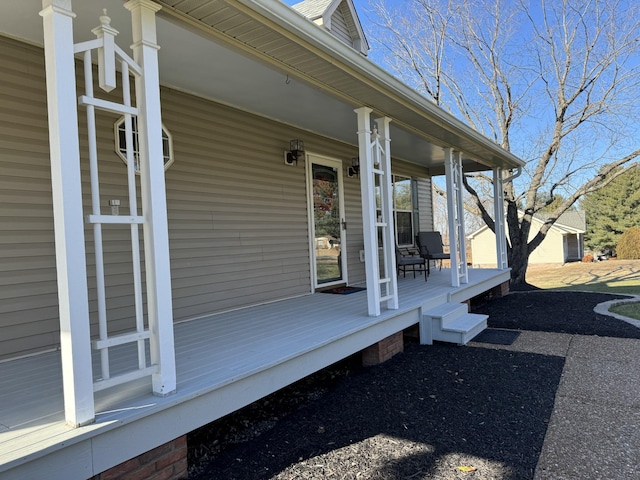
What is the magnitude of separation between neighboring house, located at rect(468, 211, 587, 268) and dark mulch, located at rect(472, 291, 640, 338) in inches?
884

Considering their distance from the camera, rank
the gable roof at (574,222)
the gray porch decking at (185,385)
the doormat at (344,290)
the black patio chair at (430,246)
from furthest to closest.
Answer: the gable roof at (574,222) < the black patio chair at (430,246) < the doormat at (344,290) < the gray porch decking at (185,385)

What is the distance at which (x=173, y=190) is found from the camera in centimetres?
392

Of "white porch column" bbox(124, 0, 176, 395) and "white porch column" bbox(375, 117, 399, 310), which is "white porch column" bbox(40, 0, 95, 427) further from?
"white porch column" bbox(375, 117, 399, 310)

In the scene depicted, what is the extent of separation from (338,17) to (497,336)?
606 centimetres

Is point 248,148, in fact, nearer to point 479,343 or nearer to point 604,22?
point 479,343

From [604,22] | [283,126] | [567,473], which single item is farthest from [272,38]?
[604,22]

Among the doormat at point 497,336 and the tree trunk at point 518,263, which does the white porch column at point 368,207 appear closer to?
the doormat at point 497,336

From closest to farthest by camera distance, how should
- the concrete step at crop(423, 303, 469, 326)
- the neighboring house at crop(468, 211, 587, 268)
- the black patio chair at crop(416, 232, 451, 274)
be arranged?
the concrete step at crop(423, 303, 469, 326) → the black patio chair at crop(416, 232, 451, 274) → the neighboring house at crop(468, 211, 587, 268)

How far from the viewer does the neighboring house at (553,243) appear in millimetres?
29500

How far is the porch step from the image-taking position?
4.52 m

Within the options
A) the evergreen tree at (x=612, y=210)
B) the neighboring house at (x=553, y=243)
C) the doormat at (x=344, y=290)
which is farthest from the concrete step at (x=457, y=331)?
the evergreen tree at (x=612, y=210)

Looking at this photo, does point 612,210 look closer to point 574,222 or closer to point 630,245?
point 574,222

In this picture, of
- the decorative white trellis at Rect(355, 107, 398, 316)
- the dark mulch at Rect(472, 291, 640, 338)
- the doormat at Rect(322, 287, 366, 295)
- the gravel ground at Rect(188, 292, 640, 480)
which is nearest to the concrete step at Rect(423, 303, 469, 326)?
the gravel ground at Rect(188, 292, 640, 480)

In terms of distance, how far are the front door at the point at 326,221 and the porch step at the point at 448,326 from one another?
1665mm
